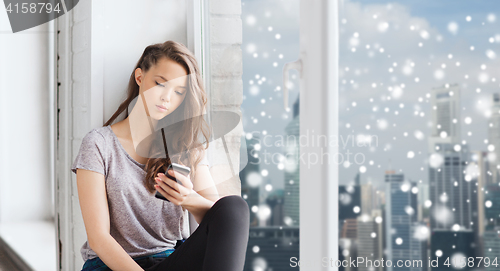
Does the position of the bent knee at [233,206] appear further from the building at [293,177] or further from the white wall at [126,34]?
the white wall at [126,34]

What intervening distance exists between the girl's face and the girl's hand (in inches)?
7.0

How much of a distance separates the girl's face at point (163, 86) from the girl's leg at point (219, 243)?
1.06 feet

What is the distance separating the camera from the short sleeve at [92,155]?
3.02ft

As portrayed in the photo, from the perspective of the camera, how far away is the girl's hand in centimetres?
98

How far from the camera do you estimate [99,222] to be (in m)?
0.90

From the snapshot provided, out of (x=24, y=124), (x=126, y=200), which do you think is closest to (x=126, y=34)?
(x=126, y=200)

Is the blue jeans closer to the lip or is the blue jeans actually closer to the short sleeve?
the short sleeve

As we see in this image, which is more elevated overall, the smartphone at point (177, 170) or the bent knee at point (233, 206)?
the smartphone at point (177, 170)

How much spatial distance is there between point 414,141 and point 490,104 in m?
0.14

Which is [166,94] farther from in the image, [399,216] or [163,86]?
[399,216]

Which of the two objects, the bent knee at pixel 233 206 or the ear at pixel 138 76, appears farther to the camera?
the ear at pixel 138 76

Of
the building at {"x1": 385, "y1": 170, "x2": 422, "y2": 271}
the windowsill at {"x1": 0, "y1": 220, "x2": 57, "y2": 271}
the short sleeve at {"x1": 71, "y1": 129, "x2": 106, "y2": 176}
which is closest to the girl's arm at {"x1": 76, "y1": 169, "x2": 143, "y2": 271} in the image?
the short sleeve at {"x1": 71, "y1": 129, "x2": 106, "y2": 176}

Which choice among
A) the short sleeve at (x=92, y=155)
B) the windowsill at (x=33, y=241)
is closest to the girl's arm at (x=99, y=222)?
the short sleeve at (x=92, y=155)

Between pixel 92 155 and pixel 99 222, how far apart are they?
18cm
